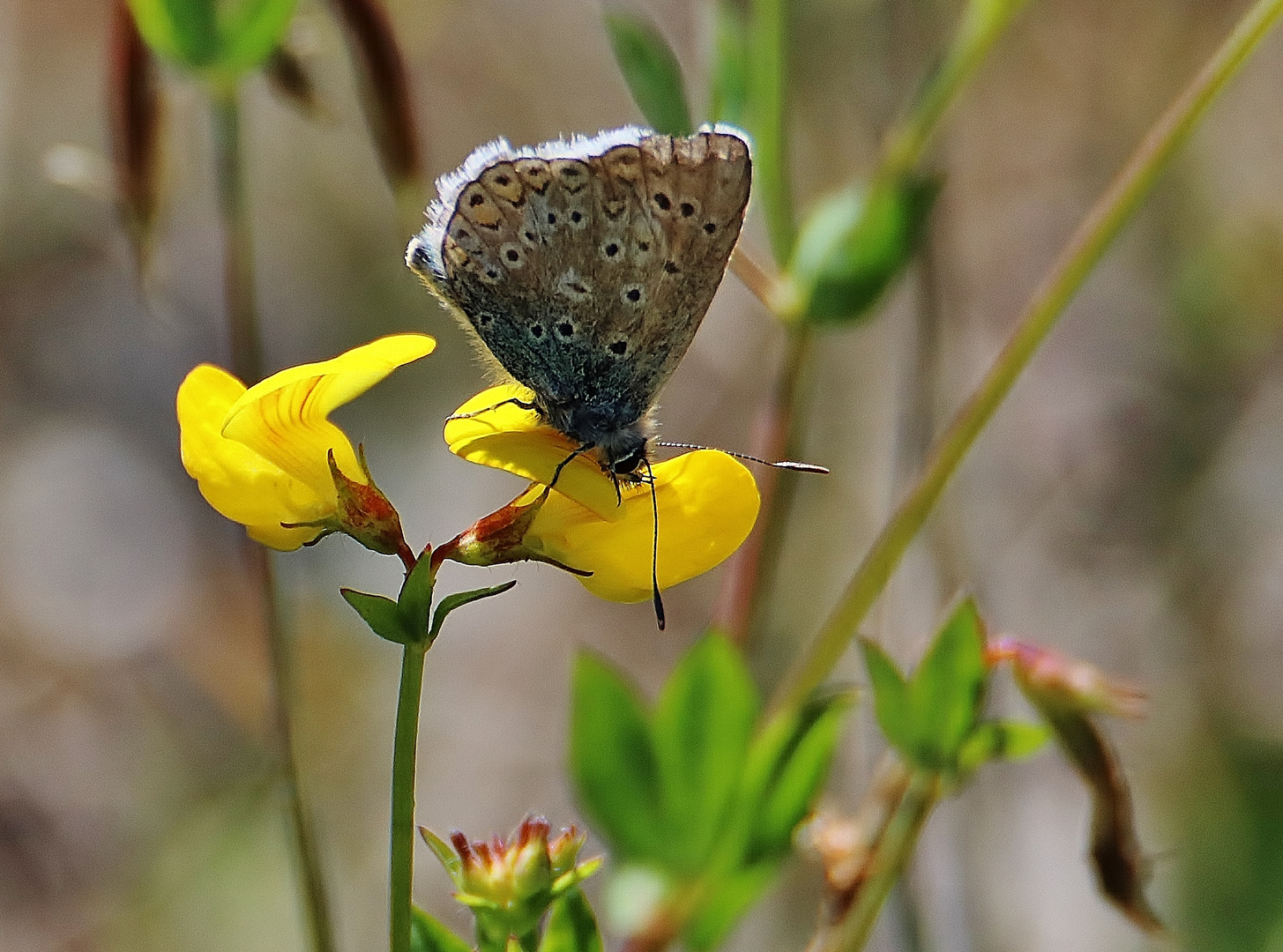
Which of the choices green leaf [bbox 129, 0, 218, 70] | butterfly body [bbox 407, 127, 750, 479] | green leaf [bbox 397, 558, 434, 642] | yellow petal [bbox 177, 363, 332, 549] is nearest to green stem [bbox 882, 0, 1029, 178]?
butterfly body [bbox 407, 127, 750, 479]

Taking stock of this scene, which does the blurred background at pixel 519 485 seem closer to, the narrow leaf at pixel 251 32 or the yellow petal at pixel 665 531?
the narrow leaf at pixel 251 32

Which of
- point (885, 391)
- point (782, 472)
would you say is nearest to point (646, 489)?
point (782, 472)

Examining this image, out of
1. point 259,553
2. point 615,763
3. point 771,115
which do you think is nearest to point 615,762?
point 615,763

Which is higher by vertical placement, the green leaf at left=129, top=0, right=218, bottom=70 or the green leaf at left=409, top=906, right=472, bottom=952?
the green leaf at left=129, top=0, right=218, bottom=70

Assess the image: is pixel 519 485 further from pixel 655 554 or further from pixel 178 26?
pixel 655 554

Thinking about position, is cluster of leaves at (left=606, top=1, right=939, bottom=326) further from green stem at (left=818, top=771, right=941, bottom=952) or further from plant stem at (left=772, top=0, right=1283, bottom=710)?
green stem at (left=818, top=771, right=941, bottom=952)

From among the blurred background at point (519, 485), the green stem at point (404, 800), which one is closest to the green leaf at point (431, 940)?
the green stem at point (404, 800)
